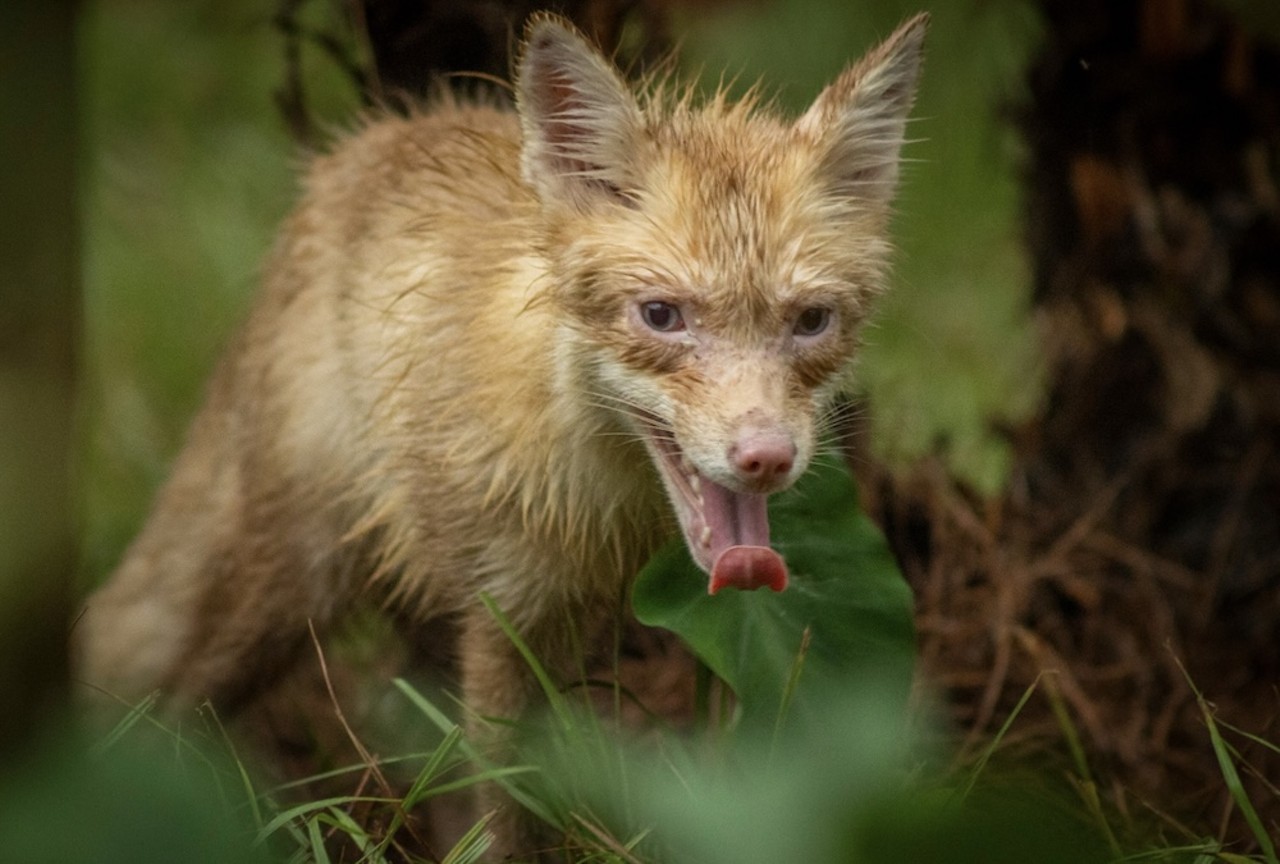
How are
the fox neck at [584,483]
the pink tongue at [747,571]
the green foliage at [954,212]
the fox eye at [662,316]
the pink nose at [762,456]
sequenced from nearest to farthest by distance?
the pink nose at [762,456] → the pink tongue at [747,571] → the fox eye at [662,316] → the fox neck at [584,483] → the green foliage at [954,212]

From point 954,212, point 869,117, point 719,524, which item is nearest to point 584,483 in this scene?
point 719,524

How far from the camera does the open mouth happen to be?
104 inches

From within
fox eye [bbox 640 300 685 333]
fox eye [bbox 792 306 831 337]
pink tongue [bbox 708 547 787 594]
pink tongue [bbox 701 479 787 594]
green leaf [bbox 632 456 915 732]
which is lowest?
green leaf [bbox 632 456 915 732]

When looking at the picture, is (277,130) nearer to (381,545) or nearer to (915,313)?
(915,313)

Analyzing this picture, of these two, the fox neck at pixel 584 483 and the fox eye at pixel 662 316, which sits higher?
the fox eye at pixel 662 316

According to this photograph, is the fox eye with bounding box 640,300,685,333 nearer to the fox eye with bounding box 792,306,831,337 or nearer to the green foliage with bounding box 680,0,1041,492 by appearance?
the fox eye with bounding box 792,306,831,337

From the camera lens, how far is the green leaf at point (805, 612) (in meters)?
2.94

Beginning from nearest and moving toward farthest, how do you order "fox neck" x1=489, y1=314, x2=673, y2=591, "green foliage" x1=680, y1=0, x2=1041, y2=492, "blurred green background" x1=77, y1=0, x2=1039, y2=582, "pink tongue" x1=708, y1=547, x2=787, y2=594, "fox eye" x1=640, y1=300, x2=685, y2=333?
1. "pink tongue" x1=708, y1=547, x2=787, y2=594
2. "fox eye" x1=640, y1=300, x2=685, y2=333
3. "fox neck" x1=489, y1=314, x2=673, y2=591
4. "green foliage" x1=680, y1=0, x2=1041, y2=492
5. "blurred green background" x1=77, y1=0, x2=1039, y2=582

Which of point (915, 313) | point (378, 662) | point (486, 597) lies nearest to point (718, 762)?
point (486, 597)

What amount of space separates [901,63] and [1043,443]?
2097 mm

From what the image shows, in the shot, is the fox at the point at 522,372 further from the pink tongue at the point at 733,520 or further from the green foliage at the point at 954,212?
the green foliage at the point at 954,212

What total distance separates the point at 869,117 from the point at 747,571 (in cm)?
88

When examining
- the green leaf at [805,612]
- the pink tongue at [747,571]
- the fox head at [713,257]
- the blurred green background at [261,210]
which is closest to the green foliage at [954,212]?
the blurred green background at [261,210]

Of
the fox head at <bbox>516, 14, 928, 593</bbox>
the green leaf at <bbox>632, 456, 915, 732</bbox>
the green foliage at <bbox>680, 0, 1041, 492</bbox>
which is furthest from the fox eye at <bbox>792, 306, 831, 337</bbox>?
the green foliage at <bbox>680, 0, 1041, 492</bbox>
